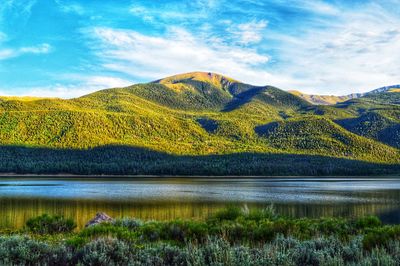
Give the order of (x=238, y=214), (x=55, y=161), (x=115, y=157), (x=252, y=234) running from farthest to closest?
(x=115, y=157), (x=55, y=161), (x=238, y=214), (x=252, y=234)

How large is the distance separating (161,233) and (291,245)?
6937 millimetres

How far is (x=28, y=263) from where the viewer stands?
11578mm

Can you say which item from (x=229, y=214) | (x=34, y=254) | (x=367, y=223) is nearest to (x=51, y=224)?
(x=229, y=214)

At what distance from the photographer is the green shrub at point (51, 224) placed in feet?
81.7

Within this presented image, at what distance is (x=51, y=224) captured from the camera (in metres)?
25.7

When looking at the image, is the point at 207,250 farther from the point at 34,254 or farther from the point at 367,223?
the point at 367,223

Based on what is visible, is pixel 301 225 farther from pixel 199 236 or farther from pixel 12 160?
pixel 12 160

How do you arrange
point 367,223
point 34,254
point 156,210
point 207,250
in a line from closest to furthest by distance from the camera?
point 34,254 → point 207,250 → point 367,223 → point 156,210

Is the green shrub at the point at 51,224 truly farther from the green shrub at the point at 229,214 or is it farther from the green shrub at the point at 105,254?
the green shrub at the point at 105,254

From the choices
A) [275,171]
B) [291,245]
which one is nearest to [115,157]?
[275,171]

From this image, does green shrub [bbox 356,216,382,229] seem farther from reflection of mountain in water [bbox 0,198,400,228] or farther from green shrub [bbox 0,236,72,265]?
green shrub [bbox 0,236,72,265]

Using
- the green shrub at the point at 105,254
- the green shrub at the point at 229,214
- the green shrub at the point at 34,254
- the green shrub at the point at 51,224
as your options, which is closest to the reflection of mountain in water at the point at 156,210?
the green shrub at the point at 51,224

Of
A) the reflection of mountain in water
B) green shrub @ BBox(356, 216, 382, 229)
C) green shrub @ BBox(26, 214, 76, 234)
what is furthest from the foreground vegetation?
the reflection of mountain in water

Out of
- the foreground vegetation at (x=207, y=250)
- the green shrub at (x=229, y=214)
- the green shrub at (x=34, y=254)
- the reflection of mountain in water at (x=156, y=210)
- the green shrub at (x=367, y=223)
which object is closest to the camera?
the foreground vegetation at (x=207, y=250)
